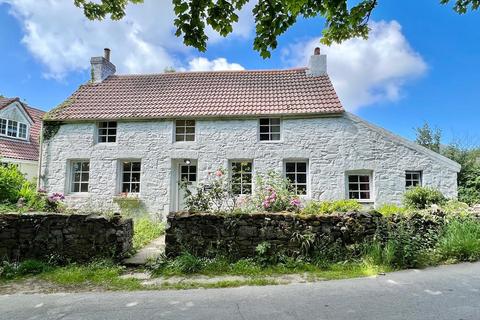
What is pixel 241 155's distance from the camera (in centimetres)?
1231

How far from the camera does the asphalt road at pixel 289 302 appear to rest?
420 cm

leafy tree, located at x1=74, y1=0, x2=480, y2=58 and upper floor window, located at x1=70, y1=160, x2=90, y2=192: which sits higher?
leafy tree, located at x1=74, y1=0, x2=480, y2=58

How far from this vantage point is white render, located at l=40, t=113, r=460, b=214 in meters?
11.6

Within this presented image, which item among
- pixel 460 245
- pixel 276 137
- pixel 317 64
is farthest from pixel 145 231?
pixel 317 64

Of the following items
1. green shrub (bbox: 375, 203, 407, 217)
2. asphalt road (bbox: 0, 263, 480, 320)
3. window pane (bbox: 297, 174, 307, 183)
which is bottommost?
asphalt road (bbox: 0, 263, 480, 320)

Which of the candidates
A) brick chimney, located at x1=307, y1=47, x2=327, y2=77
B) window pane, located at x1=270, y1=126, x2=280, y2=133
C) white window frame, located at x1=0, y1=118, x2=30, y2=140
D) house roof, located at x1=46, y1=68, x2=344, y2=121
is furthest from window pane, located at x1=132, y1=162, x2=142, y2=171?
white window frame, located at x1=0, y1=118, x2=30, y2=140

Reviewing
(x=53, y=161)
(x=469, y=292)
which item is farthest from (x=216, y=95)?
(x=469, y=292)

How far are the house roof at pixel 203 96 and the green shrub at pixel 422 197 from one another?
399cm

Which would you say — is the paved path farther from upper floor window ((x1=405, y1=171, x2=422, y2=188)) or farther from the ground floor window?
upper floor window ((x1=405, y1=171, x2=422, y2=188))

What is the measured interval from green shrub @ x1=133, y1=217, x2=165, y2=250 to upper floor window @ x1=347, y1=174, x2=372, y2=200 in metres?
7.32

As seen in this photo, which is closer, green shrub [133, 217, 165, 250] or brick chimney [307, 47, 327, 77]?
green shrub [133, 217, 165, 250]

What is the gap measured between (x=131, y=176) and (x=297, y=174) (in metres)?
6.92

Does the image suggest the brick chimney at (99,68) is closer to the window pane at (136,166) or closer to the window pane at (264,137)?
the window pane at (136,166)

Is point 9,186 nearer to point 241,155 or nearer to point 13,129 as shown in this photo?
point 241,155
